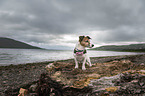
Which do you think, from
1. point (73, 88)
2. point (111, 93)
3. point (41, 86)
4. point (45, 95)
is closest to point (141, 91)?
point (111, 93)

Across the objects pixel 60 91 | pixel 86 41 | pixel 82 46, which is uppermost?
pixel 86 41

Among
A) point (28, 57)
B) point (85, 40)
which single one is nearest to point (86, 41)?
point (85, 40)

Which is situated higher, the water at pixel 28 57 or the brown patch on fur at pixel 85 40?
the brown patch on fur at pixel 85 40

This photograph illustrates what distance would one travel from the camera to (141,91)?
210 centimetres

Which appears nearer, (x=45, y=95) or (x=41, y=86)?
(x=45, y=95)

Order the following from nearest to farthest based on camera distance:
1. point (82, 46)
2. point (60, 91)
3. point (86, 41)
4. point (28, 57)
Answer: point (60, 91), point (86, 41), point (82, 46), point (28, 57)

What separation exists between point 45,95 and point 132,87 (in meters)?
2.56

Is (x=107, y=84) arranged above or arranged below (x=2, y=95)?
above

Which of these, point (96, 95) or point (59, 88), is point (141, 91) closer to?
point (96, 95)

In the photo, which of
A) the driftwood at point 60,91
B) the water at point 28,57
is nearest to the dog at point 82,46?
the driftwood at point 60,91

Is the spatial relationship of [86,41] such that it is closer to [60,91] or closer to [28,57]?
[60,91]

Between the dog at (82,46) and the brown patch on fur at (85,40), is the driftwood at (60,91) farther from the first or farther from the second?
the brown patch on fur at (85,40)

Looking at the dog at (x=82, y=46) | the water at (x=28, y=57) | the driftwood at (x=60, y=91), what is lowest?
the water at (x=28, y=57)

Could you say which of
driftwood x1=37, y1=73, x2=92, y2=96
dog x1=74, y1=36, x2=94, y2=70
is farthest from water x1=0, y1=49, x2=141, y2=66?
driftwood x1=37, y1=73, x2=92, y2=96
